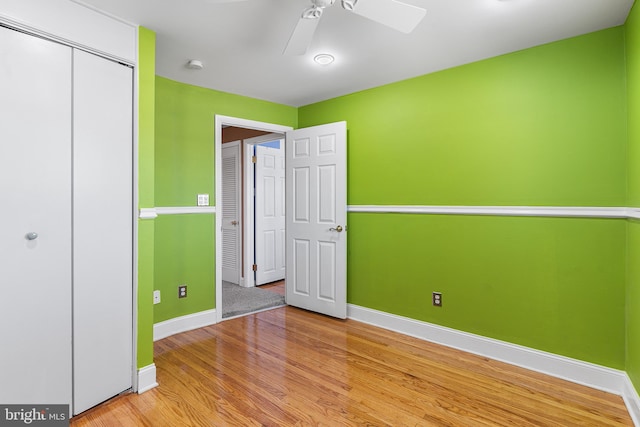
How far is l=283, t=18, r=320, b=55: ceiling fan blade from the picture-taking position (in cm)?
177

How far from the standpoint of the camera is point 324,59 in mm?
2658

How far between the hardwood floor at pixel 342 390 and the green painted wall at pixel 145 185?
1.17 ft

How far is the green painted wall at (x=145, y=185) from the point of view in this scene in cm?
217

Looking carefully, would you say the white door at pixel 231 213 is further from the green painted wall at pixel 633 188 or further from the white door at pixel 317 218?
the green painted wall at pixel 633 188

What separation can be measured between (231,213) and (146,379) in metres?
3.01

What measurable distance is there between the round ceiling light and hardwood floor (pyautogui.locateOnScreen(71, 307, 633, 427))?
7.62ft

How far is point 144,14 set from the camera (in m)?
2.03

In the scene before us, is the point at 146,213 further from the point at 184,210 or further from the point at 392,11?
the point at 392,11

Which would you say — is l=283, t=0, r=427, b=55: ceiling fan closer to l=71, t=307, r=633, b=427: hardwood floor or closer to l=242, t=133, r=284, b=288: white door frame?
l=71, t=307, r=633, b=427: hardwood floor

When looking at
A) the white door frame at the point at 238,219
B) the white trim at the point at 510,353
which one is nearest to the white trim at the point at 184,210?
the white door frame at the point at 238,219

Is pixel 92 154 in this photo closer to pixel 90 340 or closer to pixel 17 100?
pixel 17 100

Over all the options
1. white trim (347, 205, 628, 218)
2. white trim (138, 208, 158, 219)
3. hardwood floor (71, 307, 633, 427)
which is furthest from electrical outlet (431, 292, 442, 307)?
white trim (138, 208, 158, 219)

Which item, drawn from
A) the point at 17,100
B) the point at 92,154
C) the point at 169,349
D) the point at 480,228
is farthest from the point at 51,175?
the point at 480,228

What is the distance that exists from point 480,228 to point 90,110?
278 cm
